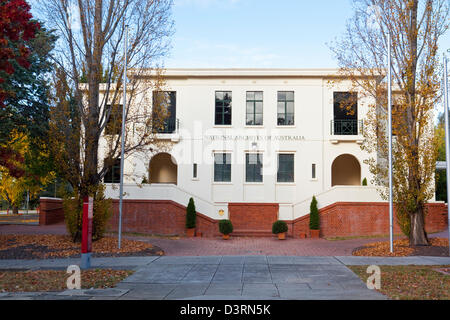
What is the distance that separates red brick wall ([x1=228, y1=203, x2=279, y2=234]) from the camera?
24.1 m

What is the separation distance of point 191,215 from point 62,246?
765 cm

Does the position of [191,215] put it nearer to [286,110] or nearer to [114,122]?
[114,122]

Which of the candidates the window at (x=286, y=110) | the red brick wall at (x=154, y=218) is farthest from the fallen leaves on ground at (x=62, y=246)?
the window at (x=286, y=110)

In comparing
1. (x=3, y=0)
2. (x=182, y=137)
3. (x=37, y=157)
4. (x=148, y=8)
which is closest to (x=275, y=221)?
(x=182, y=137)

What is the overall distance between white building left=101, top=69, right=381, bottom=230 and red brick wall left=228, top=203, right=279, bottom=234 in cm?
228

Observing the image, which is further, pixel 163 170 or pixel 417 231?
pixel 163 170

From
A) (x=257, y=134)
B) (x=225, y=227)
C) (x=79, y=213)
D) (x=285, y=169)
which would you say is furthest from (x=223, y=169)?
(x=79, y=213)

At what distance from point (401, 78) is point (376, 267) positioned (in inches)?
336

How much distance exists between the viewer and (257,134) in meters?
27.2

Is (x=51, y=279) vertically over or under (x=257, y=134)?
under

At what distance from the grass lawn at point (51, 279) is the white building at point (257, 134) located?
14242mm

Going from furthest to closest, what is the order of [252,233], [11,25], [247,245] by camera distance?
[252,233]
[247,245]
[11,25]

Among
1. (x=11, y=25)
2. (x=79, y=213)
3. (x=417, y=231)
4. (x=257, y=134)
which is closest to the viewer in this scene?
(x=11, y=25)

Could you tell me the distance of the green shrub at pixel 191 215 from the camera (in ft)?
75.7
